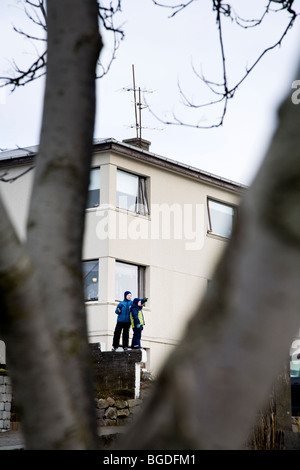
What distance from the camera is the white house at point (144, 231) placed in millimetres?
24922

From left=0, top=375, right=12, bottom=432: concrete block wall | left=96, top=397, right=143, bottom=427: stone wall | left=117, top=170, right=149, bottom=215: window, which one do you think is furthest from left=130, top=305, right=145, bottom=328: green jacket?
left=117, top=170, right=149, bottom=215: window

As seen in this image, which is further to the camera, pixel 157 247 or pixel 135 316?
pixel 157 247

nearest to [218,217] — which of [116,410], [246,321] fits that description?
[116,410]

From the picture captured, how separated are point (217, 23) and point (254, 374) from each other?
4.38 metres

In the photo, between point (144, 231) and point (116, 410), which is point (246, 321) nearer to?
point (116, 410)

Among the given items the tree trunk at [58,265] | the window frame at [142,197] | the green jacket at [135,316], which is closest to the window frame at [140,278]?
the window frame at [142,197]

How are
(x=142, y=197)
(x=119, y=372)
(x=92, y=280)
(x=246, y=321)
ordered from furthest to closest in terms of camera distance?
1. (x=142, y=197)
2. (x=92, y=280)
3. (x=119, y=372)
4. (x=246, y=321)

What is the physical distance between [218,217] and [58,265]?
88.7 feet

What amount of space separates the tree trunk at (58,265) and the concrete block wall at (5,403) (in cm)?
1252

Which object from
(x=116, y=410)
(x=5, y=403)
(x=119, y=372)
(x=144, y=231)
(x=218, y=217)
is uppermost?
(x=218, y=217)

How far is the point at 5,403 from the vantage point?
14.6 metres

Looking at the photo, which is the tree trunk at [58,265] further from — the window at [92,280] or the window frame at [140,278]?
the window frame at [140,278]

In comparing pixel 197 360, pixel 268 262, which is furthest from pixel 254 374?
pixel 268 262

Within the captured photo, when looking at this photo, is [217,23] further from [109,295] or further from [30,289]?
Answer: [109,295]
